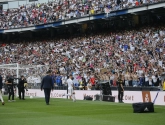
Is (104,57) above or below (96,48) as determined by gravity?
below

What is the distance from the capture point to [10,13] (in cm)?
6291

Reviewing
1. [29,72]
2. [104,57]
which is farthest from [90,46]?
[29,72]

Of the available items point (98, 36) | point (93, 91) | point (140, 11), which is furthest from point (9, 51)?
point (93, 91)

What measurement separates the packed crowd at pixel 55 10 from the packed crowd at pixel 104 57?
9.96ft

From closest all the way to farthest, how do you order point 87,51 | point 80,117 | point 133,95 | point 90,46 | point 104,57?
point 80,117 < point 133,95 < point 104,57 < point 87,51 < point 90,46

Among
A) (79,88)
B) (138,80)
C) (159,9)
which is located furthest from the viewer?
(159,9)

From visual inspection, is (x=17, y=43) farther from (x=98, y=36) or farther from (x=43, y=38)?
(x=98, y=36)

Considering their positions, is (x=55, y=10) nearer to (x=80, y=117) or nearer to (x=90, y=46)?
(x=90, y=46)

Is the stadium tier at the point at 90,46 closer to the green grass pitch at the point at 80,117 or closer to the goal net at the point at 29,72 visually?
the goal net at the point at 29,72

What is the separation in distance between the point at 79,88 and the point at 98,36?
41.9 feet

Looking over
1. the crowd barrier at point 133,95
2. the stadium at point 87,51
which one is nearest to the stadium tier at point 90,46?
the stadium at point 87,51

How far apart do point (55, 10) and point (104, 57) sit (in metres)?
16.0

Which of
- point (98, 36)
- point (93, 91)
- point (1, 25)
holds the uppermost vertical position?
point (1, 25)

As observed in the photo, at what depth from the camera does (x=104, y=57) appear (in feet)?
139
